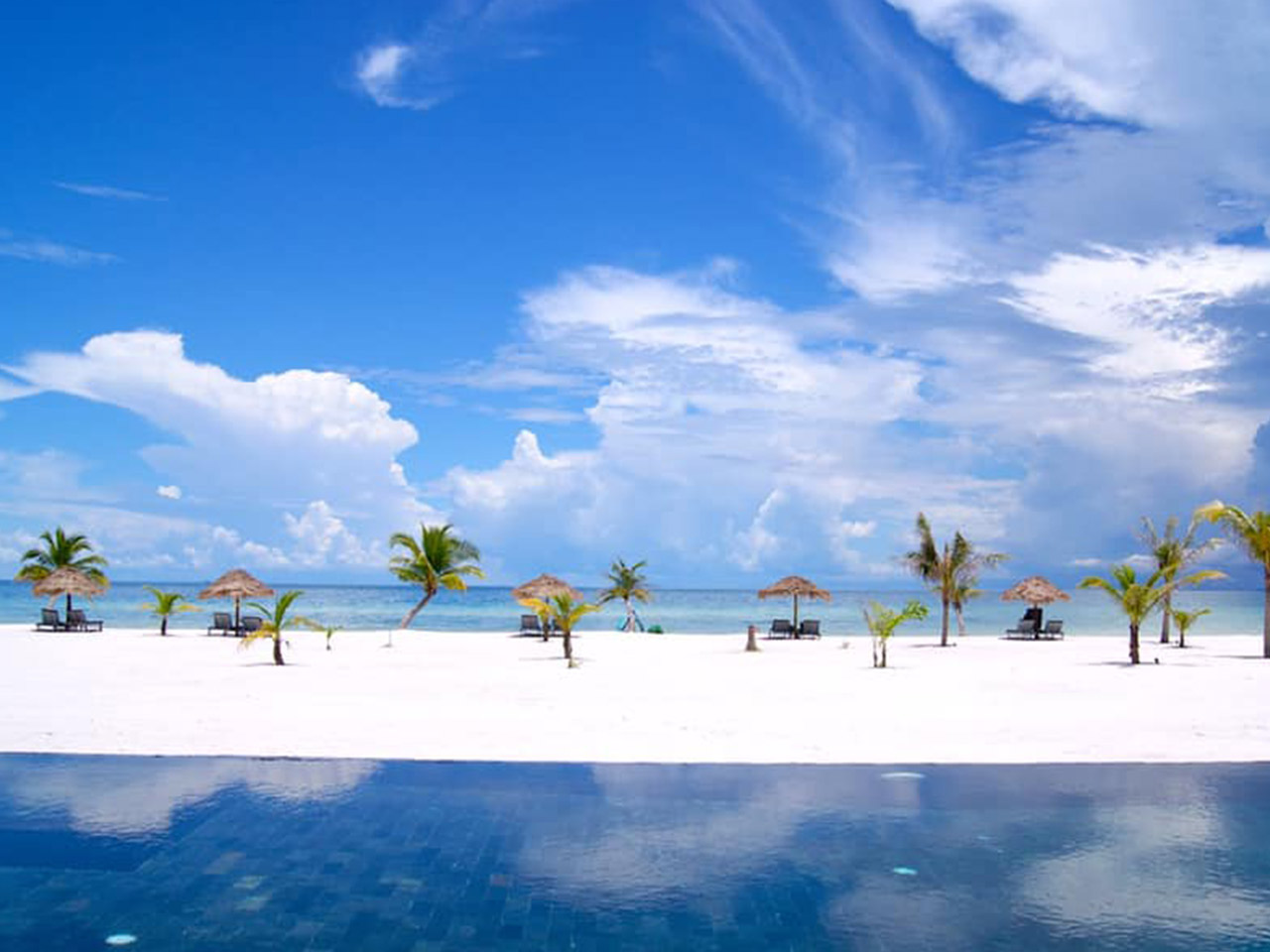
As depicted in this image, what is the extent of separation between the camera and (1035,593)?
30078mm

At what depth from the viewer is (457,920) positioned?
601 cm

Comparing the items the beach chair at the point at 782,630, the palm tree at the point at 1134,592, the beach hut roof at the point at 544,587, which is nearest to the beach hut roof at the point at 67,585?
the beach hut roof at the point at 544,587

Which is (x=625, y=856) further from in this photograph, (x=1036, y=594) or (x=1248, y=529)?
(x=1036, y=594)

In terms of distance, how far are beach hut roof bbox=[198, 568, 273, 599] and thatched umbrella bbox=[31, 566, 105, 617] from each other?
373cm

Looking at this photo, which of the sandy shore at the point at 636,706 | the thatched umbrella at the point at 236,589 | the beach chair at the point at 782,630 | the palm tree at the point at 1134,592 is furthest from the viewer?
the beach chair at the point at 782,630

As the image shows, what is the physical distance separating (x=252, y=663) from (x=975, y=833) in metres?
15.2

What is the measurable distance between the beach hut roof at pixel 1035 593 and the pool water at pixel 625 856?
67.9ft

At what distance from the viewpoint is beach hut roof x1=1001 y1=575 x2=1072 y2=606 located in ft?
97.7

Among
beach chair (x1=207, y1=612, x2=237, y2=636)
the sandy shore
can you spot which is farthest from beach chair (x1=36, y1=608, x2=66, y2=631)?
the sandy shore

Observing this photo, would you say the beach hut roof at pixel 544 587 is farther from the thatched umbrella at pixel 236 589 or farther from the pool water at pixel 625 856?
the pool water at pixel 625 856

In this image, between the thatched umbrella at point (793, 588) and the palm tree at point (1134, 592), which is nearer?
the palm tree at point (1134, 592)

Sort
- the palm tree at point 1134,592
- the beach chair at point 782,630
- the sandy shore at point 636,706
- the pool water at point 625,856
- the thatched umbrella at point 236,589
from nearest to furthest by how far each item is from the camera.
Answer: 1. the pool water at point 625,856
2. the sandy shore at point 636,706
3. the palm tree at point 1134,592
4. the thatched umbrella at point 236,589
5. the beach chair at point 782,630

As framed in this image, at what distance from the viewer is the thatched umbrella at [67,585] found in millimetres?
29405

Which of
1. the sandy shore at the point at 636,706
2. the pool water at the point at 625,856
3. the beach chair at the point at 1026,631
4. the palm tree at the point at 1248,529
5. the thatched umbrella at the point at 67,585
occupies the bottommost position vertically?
the pool water at the point at 625,856
